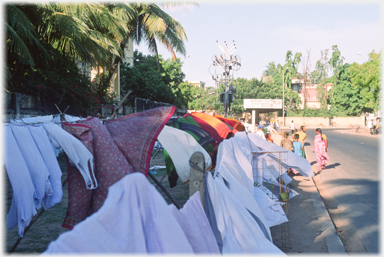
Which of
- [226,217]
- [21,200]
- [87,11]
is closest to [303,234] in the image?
[226,217]

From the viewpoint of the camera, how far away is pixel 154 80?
2330cm

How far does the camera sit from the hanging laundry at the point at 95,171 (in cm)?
314

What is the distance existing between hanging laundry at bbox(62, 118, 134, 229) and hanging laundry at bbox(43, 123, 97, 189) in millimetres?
89

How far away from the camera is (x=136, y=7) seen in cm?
1730

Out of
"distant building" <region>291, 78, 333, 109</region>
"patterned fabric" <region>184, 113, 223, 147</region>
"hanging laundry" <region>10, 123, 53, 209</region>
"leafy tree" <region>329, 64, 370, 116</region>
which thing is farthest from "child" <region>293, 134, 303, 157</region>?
"distant building" <region>291, 78, 333, 109</region>

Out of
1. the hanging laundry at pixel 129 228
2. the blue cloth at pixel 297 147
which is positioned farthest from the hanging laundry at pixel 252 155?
the hanging laundry at pixel 129 228

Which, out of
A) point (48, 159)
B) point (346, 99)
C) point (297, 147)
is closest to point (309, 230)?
point (48, 159)

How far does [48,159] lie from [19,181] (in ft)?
1.32

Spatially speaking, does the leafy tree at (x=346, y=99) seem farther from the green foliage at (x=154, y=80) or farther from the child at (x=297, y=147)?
the child at (x=297, y=147)

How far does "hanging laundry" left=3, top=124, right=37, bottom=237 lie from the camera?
3049 mm

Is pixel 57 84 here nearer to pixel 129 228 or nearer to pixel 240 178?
pixel 240 178

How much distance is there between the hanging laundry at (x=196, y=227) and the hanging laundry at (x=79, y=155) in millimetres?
1048

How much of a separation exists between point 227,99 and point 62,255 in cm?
1451

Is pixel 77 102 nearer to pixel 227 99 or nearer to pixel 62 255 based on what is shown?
pixel 227 99
